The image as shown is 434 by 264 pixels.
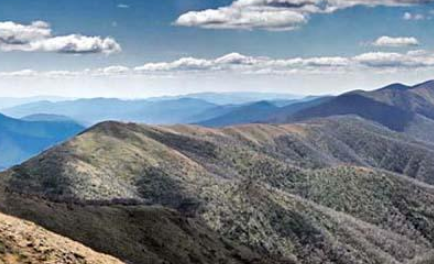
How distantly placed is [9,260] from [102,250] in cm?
9638

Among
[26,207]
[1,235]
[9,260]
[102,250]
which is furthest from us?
[26,207]

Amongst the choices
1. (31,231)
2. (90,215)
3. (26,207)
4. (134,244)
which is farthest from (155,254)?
(31,231)

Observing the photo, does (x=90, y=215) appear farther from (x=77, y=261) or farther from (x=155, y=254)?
(x=77, y=261)

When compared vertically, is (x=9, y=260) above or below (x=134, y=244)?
above

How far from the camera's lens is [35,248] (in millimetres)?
73875

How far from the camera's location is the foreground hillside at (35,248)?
7094cm

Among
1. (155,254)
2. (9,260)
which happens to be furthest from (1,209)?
(9,260)

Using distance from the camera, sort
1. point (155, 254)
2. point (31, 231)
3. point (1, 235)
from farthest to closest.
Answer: point (155, 254)
point (31, 231)
point (1, 235)

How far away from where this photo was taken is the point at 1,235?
2906 inches

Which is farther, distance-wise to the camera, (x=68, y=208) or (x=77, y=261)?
(x=68, y=208)

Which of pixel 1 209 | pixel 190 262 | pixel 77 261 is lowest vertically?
pixel 190 262

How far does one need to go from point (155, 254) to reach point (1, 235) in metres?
117

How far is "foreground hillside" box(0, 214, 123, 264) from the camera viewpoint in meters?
70.9

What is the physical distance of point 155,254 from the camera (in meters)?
188
